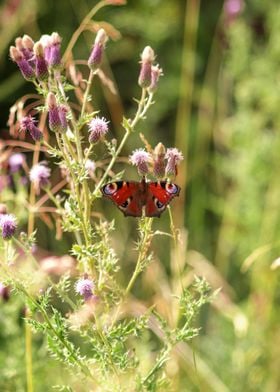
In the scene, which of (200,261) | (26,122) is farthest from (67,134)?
(200,261)

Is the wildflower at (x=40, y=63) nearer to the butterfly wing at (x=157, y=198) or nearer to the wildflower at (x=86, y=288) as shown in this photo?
the butterfly wing at (x=157, y=198)

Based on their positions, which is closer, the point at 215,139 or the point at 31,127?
the point at 31,127

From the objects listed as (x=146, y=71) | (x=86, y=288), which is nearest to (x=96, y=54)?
(x=146, y=71)

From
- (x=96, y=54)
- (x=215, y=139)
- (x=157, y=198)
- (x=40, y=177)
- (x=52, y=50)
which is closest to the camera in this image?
(x=157, y=198)

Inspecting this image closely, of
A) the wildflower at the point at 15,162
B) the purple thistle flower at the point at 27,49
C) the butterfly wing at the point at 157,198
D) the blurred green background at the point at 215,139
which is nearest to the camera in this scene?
the butterfly wing at the point at 157,198

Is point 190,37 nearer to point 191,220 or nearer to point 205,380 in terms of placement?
point 191,220

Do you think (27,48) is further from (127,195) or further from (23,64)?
(127,195)

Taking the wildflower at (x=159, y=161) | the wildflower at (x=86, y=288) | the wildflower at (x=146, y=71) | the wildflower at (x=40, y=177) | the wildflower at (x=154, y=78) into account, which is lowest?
the wildflower at (x=86, y=288)

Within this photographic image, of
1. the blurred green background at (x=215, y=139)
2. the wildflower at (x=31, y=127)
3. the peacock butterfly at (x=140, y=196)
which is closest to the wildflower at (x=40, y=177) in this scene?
the wildflower at (x=31, y=127)
